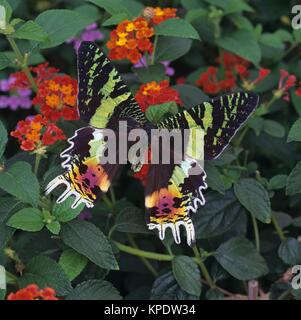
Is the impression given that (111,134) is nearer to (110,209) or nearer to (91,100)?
(91,100)

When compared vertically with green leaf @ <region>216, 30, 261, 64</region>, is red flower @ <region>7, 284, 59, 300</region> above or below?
below

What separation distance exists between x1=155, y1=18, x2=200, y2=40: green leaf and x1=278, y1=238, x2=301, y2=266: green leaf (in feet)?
2.03

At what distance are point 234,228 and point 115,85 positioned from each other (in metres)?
0.57

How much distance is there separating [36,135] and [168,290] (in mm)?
523

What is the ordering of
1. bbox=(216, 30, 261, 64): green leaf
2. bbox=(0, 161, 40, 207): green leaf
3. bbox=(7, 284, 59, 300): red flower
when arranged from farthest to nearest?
1. bbox=(216, 30, 261, 64): green leaf
2. bbox=(0, 161, 40, 207): green leaf
3. bbox=(7, 284, 59, 300): red flower

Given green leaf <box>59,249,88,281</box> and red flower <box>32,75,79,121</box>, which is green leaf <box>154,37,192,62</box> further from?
green leaf <box>59,249,88,281</box>

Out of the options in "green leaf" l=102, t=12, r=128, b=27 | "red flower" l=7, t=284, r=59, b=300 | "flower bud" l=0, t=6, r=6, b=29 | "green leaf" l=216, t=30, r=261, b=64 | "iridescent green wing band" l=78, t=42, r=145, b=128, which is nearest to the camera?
"red flower" l=7, t=284, r=59, b=300

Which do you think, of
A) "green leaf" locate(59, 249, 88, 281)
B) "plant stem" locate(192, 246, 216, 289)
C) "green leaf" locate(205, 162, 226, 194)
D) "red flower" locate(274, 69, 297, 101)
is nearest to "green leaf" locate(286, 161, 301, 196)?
"green leaf" locate(205, 162, 226, 194)

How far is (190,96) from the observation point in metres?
1.93

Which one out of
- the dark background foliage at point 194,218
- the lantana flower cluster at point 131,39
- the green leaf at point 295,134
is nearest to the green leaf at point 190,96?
the dark background foliage at point 194,218

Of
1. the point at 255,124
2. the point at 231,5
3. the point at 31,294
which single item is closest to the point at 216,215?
the point at 255,124

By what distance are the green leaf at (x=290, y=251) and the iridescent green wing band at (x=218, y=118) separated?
0.43 meters

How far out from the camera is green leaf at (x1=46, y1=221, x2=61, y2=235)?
58.1 inches

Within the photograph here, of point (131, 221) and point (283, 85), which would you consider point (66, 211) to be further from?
point (283, 85)
